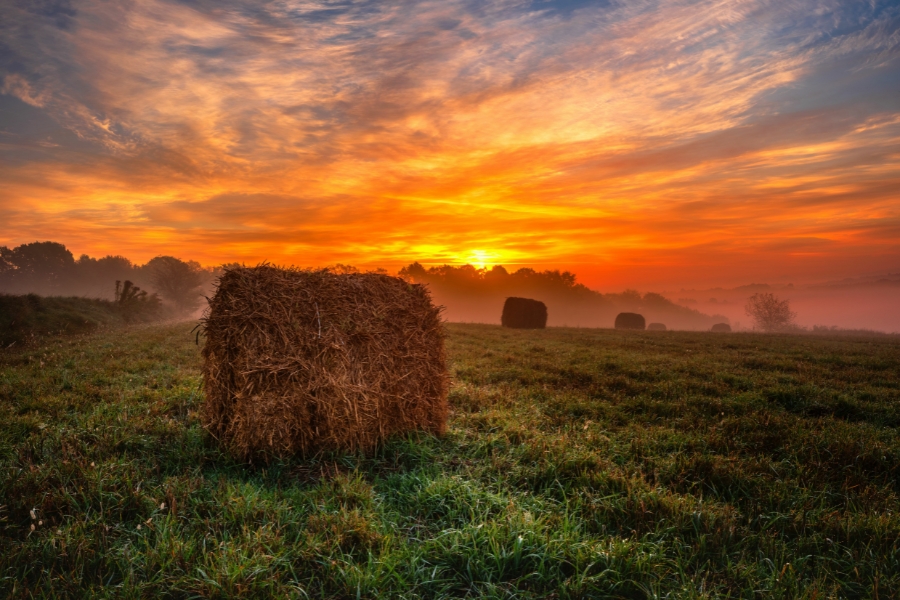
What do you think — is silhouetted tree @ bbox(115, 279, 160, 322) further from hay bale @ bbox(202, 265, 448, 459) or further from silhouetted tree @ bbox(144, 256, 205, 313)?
hay bale @ bbox(202, 265, 448, 459)

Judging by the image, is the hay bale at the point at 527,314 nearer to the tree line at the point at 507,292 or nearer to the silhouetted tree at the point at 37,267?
the tree line at the point at 507,292

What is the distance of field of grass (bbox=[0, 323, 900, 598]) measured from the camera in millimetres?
3387

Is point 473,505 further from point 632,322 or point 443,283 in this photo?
point 443,283

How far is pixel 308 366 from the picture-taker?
18.5ft

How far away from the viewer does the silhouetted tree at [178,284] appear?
73.9 meters

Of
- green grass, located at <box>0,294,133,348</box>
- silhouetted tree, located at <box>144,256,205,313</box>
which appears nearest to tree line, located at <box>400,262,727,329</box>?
silhouetted tree, located at <box>144,256,205,313</box>

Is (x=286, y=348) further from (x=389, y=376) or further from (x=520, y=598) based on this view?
(x=520, y=598)

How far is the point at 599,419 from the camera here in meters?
7.63

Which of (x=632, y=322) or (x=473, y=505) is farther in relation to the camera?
(x=632, y=322)

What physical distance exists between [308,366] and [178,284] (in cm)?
8166

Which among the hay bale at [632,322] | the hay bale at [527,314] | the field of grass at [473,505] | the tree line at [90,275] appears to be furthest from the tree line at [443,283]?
the field of grass at [473,505]

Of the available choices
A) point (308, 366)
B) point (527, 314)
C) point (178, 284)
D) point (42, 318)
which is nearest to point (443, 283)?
point (178, 284)

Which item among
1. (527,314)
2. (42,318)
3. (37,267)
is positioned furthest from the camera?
(37,267)

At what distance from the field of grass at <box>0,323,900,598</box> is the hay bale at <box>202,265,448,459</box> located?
347mm
